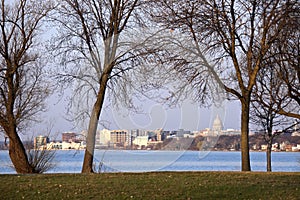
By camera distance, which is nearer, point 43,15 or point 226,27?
point 226,27

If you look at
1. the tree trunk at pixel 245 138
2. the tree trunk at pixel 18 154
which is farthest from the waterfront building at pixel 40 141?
the tree trunk at pixel 245 138

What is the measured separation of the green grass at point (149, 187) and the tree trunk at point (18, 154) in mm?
9934

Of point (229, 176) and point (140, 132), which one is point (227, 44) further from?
point (140, 132)

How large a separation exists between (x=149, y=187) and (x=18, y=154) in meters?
13.5

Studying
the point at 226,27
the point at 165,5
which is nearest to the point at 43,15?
the point at 165,5

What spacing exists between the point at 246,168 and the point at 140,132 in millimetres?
8018

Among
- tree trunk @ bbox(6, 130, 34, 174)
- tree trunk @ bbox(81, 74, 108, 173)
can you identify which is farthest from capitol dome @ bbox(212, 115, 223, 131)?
tree trunk @ bbox(6, 130, 34, 174)

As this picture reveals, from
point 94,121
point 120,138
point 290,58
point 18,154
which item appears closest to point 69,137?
point 94,121

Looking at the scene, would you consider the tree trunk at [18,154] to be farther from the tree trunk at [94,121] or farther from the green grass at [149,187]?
the green grass at [149,187]

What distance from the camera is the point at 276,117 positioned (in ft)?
106

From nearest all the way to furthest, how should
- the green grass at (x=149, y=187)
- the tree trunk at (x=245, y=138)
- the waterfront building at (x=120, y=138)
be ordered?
1. the green grass at (x=149, y=187)
2. the waterfront building at (x=120, y=138)
3. the tree trunk at (x=245, y=138)

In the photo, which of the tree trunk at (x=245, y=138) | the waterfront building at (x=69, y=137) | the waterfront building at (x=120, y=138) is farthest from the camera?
the tree trunk at (x=245, y=138)

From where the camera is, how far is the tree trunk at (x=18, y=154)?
2627cm

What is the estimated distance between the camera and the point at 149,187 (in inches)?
568
